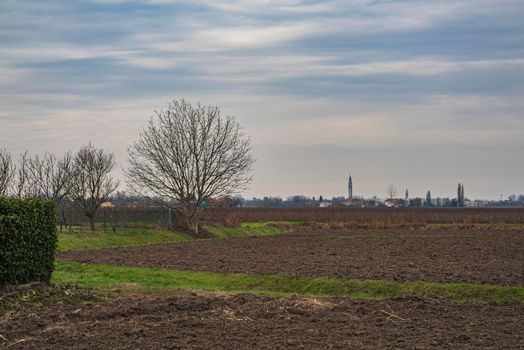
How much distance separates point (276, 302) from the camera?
19125 millimetres

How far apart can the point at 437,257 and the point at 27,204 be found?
18379 millimetres

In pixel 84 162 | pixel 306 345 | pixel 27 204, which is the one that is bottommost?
pixel 306 345

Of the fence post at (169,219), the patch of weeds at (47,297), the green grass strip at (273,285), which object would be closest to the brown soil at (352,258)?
the green grass strip at (273,285)

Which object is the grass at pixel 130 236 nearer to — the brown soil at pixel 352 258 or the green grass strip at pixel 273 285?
the brown soil at pixel 352 258

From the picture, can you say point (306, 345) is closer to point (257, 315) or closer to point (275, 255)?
point (257, 315)

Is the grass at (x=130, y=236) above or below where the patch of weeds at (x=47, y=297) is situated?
above

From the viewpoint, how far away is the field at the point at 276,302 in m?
14.8

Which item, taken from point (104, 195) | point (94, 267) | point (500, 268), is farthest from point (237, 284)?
point (104, 195)

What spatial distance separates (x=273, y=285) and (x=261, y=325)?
29.6ft

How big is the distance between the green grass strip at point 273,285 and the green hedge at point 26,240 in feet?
6.40

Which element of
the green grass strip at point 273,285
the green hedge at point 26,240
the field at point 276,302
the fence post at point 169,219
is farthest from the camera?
the fence post at point 169,219

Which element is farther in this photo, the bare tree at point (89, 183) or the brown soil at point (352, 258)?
the bare tree at point (89, 183)

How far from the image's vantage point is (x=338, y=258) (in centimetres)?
3297

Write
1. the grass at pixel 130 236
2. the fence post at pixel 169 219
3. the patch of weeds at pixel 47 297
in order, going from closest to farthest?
the patch of weeds at pixel 47 297 → the grass at pixel 130 236 → the fence post at pixel 169 219
